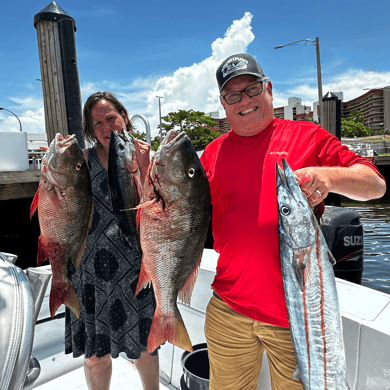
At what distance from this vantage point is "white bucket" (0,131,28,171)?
672cm

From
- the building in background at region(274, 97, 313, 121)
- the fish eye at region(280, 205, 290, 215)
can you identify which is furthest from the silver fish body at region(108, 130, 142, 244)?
the building in background at region(274, 97, 313, 121)

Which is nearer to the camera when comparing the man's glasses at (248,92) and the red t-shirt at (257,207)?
the red t-shirt at (257,207)

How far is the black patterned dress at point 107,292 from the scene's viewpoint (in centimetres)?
221

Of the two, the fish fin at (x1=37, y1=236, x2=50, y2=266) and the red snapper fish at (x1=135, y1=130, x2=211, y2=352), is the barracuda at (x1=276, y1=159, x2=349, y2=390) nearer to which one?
the red snapper fish at (x1=135, y1=130, x2=211, y2=352)

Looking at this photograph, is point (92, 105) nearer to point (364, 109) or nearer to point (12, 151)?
point (12, 151)

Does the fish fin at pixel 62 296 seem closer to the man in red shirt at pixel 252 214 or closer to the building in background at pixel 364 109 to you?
the man in red shirt at pixel 252 214

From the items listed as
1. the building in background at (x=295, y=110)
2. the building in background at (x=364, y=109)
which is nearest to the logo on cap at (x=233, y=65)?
the building in background at (x=364, y=109)

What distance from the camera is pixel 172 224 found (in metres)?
1.70

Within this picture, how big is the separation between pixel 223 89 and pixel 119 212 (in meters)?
1.00

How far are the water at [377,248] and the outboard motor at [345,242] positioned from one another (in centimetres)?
301

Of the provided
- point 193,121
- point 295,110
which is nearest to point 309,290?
point 193,121

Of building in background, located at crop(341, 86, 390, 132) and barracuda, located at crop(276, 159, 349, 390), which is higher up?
building in background, located at crop(341, 86, 390, 132)

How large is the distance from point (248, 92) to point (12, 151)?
21.4ft

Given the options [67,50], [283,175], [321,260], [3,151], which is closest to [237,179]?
[283,175]
